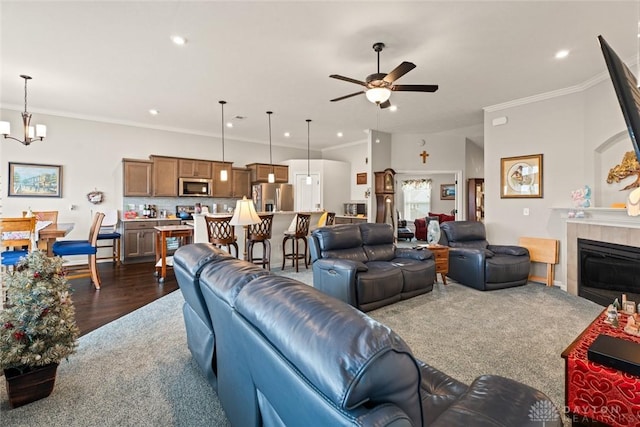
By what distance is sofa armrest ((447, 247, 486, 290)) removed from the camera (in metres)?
4.15

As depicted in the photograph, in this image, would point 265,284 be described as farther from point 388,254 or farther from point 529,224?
point 529,224

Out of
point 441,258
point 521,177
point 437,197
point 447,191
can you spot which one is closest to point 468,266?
point 441,258

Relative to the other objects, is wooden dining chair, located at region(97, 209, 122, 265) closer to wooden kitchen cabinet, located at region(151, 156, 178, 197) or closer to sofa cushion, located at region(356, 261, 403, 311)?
wooden kitchen cabinet, located at region(151, 156, 178, 197)

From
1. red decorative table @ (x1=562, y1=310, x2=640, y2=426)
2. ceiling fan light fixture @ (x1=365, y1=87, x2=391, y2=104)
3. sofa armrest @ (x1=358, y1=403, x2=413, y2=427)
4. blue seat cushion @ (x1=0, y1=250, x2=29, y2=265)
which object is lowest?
red decorative table @ (x1=562, y1=310, x2=640, y2=426)

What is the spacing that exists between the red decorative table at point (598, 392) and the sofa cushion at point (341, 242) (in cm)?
246

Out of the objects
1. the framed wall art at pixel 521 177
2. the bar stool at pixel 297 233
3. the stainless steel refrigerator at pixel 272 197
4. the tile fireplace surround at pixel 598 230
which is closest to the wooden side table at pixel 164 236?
the bar stool at pixel 297 233

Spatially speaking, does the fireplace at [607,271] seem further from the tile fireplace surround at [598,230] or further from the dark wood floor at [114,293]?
the dark wood floor at [114,293]

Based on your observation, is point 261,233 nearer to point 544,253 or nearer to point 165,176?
point 165,176

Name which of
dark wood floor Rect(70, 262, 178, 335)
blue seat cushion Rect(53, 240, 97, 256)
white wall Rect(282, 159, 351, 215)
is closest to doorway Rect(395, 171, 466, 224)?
white wall Rect(282, 159, 351, 215)

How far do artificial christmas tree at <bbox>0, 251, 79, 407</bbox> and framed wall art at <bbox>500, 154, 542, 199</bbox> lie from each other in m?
5.84

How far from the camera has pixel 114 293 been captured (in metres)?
4.00

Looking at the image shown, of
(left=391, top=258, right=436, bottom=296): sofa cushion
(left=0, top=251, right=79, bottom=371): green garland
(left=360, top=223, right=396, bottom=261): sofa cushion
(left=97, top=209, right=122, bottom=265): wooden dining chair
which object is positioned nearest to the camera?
(left=0, top=251, right=79, bottom=371): green garland

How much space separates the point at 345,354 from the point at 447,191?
36.8ft

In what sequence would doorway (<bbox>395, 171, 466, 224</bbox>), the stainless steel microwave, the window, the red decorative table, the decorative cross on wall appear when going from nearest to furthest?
the red decorative table
the stainless steel microwave
the decorative cross on wall
doorway (<bbox>395, 171, 466, 224</bbox>)
the window
